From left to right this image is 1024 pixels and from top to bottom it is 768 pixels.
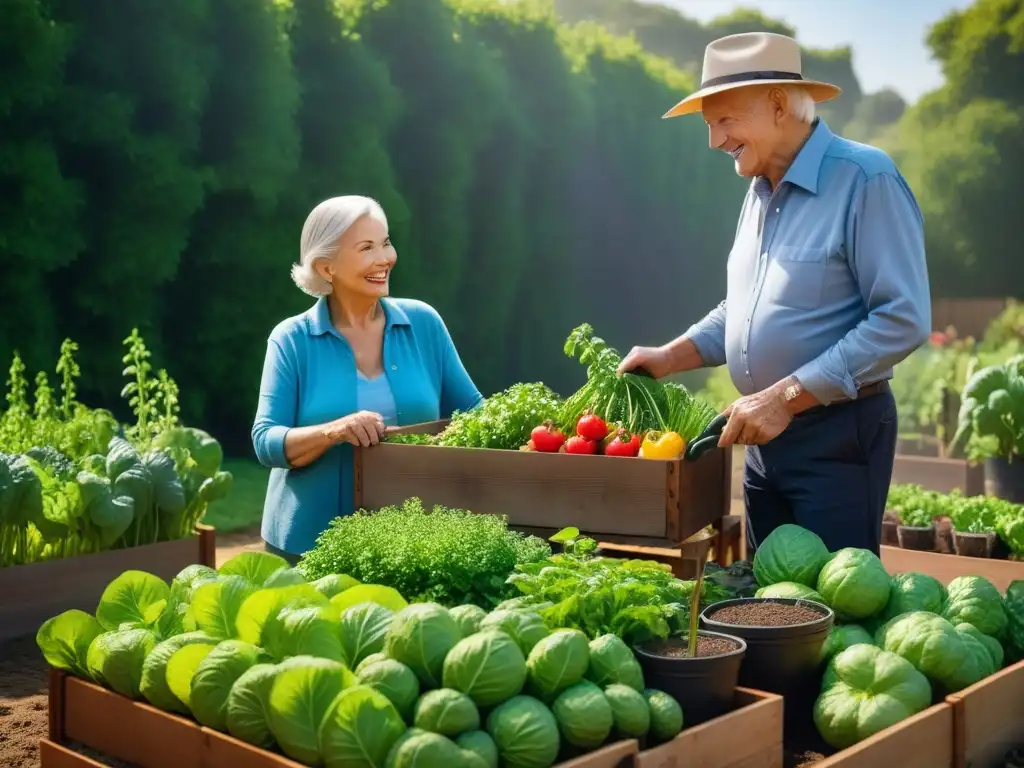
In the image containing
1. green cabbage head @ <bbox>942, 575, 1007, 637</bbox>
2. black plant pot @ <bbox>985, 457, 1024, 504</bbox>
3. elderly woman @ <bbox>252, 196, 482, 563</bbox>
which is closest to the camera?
green cabbage head @ <bbox>942, 575, 1007, 637</bbox>

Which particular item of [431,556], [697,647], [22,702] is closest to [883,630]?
[697,647]

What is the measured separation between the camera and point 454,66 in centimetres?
1362

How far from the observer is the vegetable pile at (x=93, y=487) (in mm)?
4867

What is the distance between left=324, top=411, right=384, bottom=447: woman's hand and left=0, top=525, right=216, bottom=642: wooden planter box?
1968mm

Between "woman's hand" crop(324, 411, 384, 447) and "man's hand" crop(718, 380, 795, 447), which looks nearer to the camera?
"man's hand" crop(718, 380, 795, 447)

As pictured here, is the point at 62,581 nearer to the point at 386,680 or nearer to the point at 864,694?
the point at 386,680

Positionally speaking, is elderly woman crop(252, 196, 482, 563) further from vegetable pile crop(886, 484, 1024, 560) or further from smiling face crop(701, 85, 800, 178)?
vegetable pile crop(886, 484, 1024, 560)

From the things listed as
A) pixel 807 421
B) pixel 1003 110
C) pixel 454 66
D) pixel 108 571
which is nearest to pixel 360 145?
pixel 454 66

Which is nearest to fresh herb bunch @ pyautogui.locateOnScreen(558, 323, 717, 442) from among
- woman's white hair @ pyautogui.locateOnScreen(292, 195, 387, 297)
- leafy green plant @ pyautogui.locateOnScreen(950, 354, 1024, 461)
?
woman's white hair @ pyautogui.locateOnScreen(292, 195, 387, 297)

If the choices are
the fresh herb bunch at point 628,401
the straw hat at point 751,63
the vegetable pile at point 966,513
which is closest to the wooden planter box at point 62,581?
the fresh herb bunch at point 628,401

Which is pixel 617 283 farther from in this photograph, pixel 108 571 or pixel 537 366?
pixel 108 571

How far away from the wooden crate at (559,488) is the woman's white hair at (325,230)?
768mm

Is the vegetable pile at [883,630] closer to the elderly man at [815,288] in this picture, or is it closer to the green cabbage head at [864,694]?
the green cabbage head at [864,694]

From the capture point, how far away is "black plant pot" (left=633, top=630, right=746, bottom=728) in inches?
89.7
